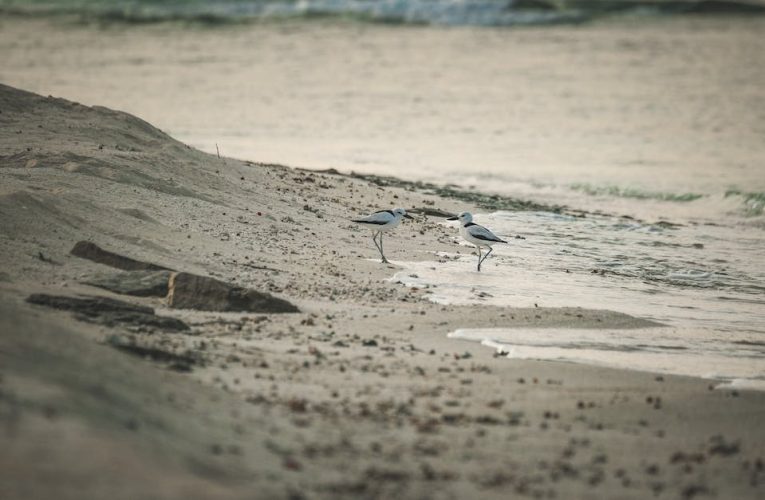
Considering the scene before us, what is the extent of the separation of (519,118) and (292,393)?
25.8m

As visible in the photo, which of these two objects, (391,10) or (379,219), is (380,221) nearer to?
(379,219)

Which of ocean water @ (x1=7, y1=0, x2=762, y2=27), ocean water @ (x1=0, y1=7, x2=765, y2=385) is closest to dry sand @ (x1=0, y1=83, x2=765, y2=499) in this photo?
ocean water @ (x1=0, y1=7, x2=765, y2=385)

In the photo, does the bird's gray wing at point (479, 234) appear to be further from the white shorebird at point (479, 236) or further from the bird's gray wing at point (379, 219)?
the bird's gray wing at point (379, 219)

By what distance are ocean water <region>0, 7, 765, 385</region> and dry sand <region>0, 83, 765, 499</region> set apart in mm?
917

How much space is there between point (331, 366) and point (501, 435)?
5.74 feet

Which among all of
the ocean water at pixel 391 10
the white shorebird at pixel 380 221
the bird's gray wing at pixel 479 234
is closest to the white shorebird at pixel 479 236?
the bird's gray wing at pixel 479 234

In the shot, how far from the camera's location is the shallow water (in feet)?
31.1

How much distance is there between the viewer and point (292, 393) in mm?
7422

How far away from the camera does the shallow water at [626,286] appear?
9.47 m

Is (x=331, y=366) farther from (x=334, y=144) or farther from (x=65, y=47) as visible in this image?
(x=65, y=47)

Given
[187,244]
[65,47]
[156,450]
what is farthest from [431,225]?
[65,47]

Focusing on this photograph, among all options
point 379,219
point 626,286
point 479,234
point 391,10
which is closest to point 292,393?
point 379,219

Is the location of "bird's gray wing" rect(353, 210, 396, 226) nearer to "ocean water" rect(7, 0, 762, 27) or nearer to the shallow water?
the shallow water

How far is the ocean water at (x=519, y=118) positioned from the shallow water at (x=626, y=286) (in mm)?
48
